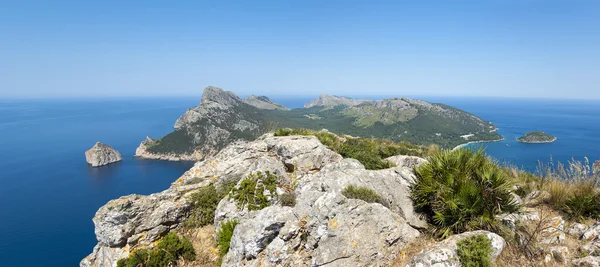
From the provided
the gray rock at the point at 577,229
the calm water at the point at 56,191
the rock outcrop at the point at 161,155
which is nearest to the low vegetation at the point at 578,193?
the gray rock at the point at 577,229

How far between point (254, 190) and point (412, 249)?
21.3 ft

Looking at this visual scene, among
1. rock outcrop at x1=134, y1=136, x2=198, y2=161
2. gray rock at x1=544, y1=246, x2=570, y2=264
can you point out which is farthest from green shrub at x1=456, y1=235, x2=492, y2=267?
rock outcrop at x1=134, y1=136, x2=198, y2=161

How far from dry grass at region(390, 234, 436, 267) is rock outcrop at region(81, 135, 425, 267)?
12 centimetres

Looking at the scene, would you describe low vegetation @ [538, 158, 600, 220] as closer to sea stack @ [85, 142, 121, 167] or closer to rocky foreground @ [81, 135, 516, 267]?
rocky foreground @ [81, 135, 516, 267]

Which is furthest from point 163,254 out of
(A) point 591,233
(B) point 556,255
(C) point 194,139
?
(C) point 194,139

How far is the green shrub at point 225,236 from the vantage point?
981cm

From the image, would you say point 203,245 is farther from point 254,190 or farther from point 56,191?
point 56,191

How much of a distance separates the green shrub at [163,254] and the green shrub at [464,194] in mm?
8835

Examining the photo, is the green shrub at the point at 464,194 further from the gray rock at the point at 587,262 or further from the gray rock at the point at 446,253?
the gray rock at the point at 587,262

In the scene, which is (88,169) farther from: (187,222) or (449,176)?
(449,176)

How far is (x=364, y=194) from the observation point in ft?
25.9

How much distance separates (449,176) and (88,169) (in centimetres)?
16227

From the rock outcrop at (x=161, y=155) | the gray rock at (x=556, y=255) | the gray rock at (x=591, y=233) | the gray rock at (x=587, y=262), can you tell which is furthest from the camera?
the rock outcrop at (x=161, y=155)

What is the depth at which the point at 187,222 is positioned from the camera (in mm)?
11711
